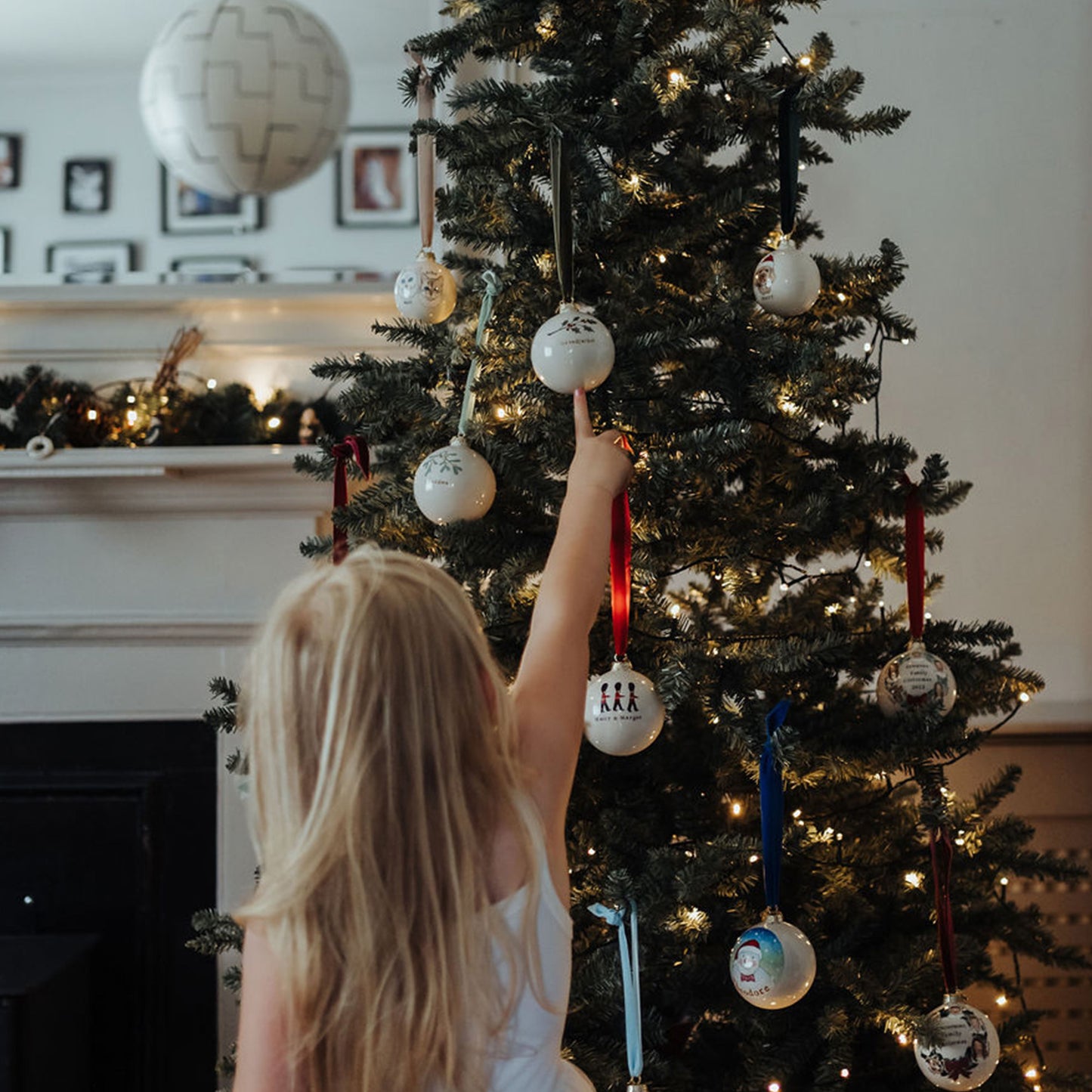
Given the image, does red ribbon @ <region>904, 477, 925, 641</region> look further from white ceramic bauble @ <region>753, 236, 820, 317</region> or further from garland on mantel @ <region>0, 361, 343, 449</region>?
garland on mantel @ <region>0, 361, 343, 449</region>

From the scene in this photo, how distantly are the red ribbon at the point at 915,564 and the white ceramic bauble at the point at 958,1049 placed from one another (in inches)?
17.9

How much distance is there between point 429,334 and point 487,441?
0.25m

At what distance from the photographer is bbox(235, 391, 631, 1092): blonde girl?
967 mm

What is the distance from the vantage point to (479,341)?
59.6 inches

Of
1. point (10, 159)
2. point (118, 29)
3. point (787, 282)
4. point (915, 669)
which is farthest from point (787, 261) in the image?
point (10, 159)

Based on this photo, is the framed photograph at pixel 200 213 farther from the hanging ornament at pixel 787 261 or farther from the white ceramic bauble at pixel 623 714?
the white ceramic bauble at pixel 623 714

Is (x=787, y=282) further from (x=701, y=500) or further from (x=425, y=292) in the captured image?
(x=425, y=292)

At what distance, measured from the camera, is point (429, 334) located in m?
1.65

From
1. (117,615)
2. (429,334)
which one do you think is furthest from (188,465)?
(429,334)

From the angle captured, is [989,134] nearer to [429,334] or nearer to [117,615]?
[429,334]

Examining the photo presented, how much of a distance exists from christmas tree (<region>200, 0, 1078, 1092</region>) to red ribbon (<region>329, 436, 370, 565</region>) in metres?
0.03

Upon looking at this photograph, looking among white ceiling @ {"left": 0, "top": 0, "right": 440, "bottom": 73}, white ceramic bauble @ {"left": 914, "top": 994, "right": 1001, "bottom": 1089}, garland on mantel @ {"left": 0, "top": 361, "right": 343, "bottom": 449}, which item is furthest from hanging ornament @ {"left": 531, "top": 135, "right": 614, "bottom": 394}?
white ceiling @ {"left": 0, "top": 0, "right": 440, "bottom": 73}

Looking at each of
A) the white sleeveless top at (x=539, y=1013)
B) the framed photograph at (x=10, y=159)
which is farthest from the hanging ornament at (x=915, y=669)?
the framed photograph at (x=10, y=159)

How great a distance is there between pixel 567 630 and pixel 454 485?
27 cm
